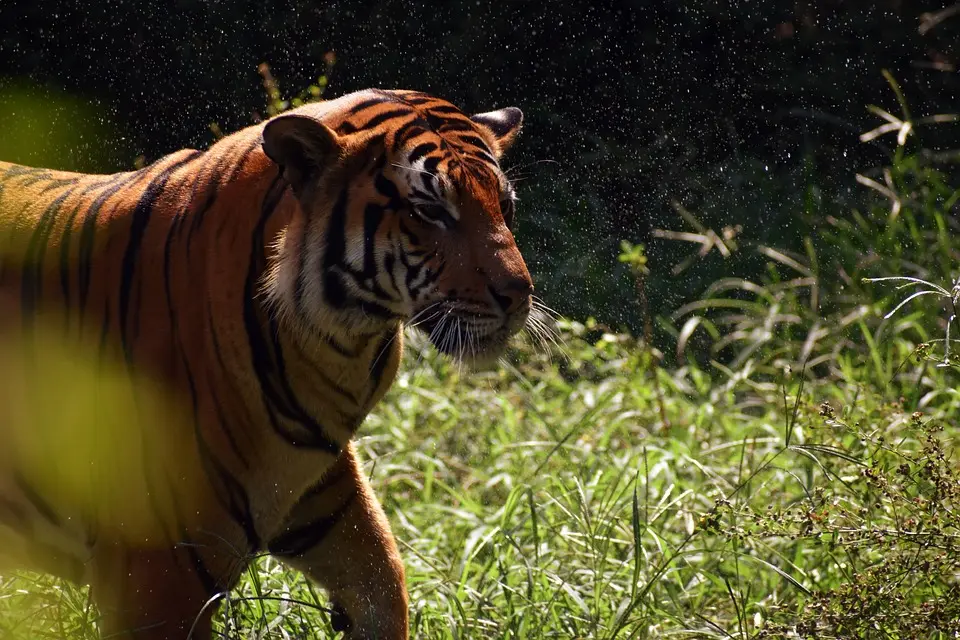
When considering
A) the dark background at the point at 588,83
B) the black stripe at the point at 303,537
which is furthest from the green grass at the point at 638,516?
the dark background at the point at 588,83

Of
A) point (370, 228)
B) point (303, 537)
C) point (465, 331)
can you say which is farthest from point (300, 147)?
point (303, 537)

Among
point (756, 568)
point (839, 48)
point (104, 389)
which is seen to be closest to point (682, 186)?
point (839, 48)

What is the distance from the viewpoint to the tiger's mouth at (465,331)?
106 inches

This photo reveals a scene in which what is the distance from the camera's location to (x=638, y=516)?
10.2 ft

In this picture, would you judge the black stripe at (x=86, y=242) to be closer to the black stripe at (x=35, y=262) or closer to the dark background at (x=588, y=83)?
the black stripe at (x=35, y=262)

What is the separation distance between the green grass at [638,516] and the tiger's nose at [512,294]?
56 centimetres

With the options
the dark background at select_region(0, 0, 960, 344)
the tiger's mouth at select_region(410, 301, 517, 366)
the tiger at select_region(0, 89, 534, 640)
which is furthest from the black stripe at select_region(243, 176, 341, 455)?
the dark background at select_region(0, 0, 960, 344)

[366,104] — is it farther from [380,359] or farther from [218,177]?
[380,359]

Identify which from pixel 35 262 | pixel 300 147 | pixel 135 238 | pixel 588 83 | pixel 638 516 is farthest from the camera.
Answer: pixel 588 83

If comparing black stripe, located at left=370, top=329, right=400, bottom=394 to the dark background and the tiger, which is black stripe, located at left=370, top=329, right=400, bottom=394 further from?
the dark background

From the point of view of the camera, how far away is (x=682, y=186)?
7.18 m

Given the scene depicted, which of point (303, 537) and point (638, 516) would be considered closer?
point (303, 537)

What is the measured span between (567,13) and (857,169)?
190 cm

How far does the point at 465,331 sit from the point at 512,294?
13 cm
